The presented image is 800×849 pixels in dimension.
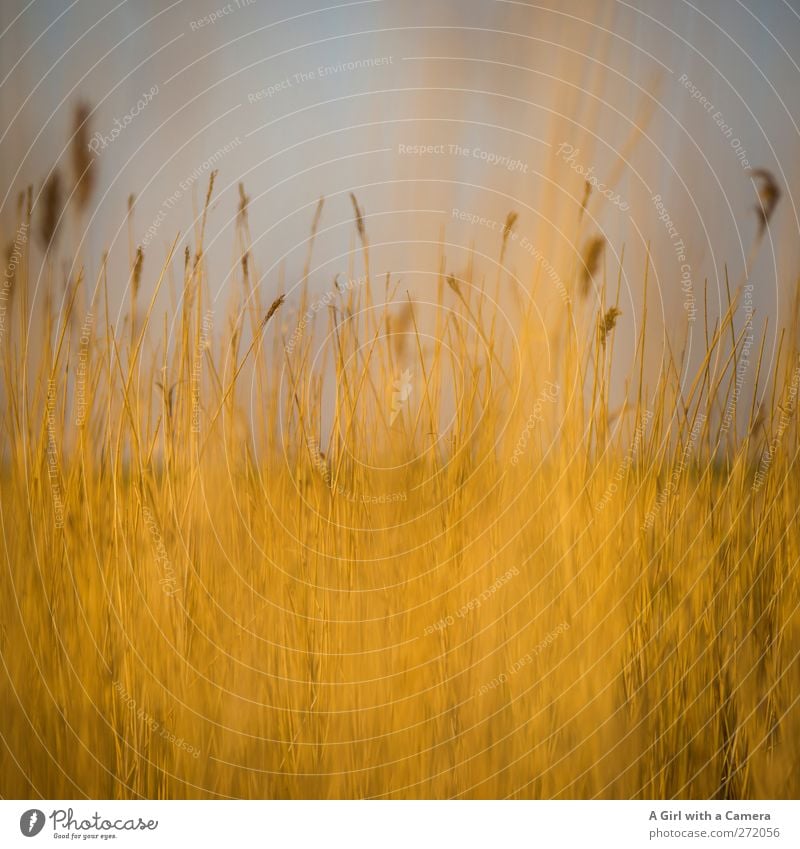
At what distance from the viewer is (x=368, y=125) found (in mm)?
1209

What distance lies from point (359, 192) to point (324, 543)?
64cm

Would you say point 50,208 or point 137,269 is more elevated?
point 50,208

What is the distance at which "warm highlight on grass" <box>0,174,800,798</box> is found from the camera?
1177 mm

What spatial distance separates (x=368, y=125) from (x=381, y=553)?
2.53 ft

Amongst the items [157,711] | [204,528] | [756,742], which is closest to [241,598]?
[204,528]

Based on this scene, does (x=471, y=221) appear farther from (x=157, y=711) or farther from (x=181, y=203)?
(x=157, y=711)

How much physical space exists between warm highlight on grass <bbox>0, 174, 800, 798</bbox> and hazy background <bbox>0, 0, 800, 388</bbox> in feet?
0.16

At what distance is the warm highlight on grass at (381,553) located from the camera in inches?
46.3

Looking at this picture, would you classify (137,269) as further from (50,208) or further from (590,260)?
(590,260)

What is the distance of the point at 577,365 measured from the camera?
3.97 feet
